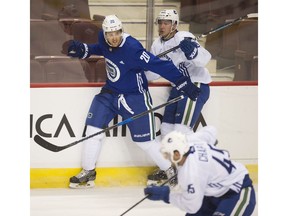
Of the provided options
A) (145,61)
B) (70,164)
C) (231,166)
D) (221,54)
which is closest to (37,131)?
(70,164)

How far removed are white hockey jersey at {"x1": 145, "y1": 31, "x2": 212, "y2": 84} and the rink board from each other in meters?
0.15

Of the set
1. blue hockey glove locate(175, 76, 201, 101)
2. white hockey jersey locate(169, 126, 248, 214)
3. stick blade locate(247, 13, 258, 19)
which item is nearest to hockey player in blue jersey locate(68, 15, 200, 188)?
blue hockey glove locate(175, 76, 201, 101)

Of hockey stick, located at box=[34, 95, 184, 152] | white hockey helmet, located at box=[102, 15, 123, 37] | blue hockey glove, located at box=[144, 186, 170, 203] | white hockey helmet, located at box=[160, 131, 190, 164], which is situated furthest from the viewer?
hockey stick, located at box=[34, 95, 184, 152]

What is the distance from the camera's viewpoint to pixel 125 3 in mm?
4871

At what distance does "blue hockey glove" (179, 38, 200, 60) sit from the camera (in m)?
4.73

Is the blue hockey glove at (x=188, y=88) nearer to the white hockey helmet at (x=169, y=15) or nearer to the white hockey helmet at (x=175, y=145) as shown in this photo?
the white hockey helmet at (x=169, y=15)

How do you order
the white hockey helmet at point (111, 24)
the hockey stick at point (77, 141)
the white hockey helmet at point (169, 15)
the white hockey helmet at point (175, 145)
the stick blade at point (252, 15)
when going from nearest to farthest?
the white hockey helmet at point (175, 145), the white hockey helmet at point (111, 24), the hockey stick at point (77, 141), the white hockey helmet at point (169, 15), the stick blade at point (252, 15)

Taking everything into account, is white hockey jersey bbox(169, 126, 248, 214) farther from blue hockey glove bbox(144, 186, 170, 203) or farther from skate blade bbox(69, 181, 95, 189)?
skate blade bbox(69, 181, 95, 189)

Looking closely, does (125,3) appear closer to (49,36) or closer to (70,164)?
(49,36)

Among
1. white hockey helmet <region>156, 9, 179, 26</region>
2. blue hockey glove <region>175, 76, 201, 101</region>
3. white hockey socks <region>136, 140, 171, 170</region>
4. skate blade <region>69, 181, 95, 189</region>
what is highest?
white hockey helmet <region>156, 9, 179, 26</region>

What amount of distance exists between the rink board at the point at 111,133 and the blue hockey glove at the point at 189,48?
326 mm

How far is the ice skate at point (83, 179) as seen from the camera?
497cm

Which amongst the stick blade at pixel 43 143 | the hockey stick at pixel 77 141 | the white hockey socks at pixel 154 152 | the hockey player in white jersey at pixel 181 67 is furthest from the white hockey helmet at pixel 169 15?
the stick blade at pixel 43 143

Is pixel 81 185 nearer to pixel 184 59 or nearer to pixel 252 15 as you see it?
pixel 184 59
